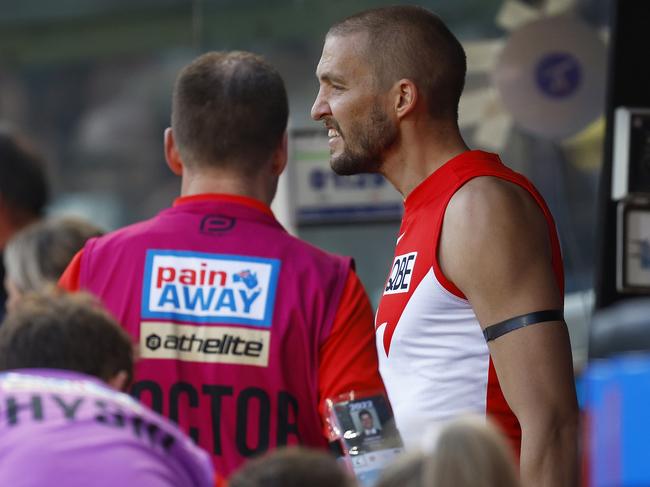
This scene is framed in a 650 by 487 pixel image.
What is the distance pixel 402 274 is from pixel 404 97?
0.49 metres

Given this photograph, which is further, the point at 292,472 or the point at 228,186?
the point at 228,186

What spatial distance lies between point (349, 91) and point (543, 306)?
0.83m

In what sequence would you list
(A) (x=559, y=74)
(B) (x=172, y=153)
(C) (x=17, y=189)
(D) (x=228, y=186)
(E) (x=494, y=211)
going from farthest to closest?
1. (A) (x=559, y=74)
2. (C) (x=17, y=189)
3. (B) (x=172, y=153)
4. (D) (x=228, y=186)
5. (E) (x=494, y=211)

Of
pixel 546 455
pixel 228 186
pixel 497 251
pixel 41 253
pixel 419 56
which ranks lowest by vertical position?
pixel 546 455

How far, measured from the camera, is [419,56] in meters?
4.04

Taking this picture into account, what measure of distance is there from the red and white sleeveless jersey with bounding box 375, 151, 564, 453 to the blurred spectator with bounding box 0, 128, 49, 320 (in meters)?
2.29

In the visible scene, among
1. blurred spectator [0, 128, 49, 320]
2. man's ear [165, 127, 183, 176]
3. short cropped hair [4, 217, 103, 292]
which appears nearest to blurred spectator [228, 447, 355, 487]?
man's ear [165, 127, 183, 176]

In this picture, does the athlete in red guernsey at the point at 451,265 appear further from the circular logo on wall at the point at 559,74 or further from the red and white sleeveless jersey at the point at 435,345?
the circular logo on wall at the point at 559,74

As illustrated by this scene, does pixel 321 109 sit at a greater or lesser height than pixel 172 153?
greater

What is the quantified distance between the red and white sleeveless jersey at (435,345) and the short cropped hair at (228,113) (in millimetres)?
452

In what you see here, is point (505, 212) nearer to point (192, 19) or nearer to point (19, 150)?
point (19, 150)

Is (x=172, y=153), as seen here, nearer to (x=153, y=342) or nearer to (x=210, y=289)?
(x=210, y=289)

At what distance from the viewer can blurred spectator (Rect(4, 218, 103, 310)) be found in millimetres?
4727

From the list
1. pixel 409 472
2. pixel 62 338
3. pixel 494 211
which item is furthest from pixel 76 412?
pixel 494 211
